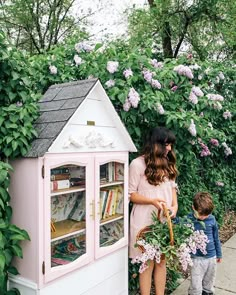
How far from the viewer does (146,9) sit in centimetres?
938

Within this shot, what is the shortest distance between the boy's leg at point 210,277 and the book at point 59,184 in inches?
58.9

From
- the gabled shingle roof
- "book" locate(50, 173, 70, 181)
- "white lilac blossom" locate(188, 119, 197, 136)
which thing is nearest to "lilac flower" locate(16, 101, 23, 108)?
the gabled shingle roof

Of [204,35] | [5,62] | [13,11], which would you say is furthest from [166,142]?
[13,11]

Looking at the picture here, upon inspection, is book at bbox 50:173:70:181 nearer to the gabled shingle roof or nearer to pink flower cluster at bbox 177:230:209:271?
the gabled shingle roof

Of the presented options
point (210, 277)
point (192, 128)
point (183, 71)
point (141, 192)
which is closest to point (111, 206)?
point (141, 192)

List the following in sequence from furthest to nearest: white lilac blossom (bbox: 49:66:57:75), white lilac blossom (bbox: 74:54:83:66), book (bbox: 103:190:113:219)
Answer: white lilac blossom (bbox: 74:54:83:66), white lilac blossom (bbox: 49:66:57:75), book (bbox: 103:190:113:219)

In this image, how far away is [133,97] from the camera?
2793 millimetres

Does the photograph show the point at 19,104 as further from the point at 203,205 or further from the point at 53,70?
the point at 203,205

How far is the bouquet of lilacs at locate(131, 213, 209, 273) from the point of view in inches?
99.9

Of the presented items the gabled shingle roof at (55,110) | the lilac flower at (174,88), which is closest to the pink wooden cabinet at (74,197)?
the gabled shingle roof at (55,110)

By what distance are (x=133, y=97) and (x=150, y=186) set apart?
77 centimetres

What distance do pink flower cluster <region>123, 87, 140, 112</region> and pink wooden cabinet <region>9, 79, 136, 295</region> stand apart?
0.92ft

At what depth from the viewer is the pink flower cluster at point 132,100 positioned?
279 cm

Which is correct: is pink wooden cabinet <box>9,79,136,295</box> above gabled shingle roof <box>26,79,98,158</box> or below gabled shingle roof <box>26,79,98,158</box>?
below
